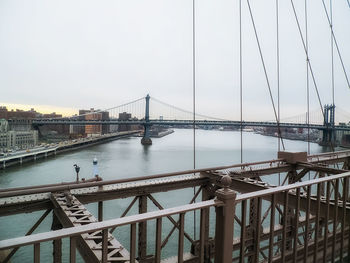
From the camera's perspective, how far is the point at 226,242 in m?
1.82

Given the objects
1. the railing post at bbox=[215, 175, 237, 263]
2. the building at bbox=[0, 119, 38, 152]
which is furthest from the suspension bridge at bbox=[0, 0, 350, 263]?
the building at bbox=[0, 119, 38, 152]

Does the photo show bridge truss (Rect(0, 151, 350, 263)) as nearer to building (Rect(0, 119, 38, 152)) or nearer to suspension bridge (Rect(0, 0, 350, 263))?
suspension bridge (Rect(0, 0, 350, 263))

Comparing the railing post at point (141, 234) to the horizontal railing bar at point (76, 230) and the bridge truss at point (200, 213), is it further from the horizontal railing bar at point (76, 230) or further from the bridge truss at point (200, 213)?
the horizontal railing bar at point (76, 230)

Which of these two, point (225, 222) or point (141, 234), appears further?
point (141, 234)

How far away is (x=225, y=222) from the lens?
1749mm

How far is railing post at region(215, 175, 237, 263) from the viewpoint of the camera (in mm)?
1705

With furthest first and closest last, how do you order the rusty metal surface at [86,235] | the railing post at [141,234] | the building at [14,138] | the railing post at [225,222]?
the building at [14,138], the railing post at [141,234], the rusty metal surface at [86,235], the railing post at [225,222]

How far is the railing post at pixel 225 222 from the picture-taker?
1705mm

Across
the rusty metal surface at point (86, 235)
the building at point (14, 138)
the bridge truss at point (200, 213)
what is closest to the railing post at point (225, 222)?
the bridge truss at point (200, 213)

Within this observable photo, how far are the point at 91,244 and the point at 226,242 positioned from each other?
127 centimetres

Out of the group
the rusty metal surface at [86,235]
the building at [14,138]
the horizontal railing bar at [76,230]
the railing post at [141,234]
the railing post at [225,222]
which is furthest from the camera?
the building at [14,138]

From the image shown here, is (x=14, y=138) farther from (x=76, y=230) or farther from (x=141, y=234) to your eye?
(x=76, y=230)

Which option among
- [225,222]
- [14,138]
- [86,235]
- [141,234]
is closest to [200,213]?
[225,222]

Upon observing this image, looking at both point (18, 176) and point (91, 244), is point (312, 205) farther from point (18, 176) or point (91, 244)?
point (18, 176)
